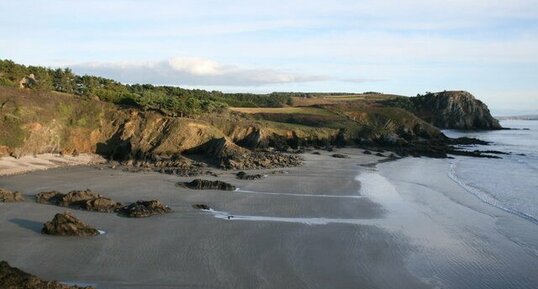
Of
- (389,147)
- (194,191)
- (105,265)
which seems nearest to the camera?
(105,265)

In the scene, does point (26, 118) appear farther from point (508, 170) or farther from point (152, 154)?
point (508, 170)

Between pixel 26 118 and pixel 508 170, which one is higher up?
pixel 26 118

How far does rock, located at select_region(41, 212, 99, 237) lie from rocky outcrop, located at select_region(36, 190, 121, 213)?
360cm

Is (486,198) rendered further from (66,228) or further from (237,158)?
(66,228)

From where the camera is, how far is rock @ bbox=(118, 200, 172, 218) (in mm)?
19672

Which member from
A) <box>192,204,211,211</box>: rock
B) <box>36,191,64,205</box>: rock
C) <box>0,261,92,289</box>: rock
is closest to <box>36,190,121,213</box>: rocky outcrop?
<box>36,191,64,205</box>: rock

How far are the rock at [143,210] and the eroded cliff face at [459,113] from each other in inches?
4171

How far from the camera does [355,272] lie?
45.7 ft

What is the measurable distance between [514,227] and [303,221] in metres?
8.18

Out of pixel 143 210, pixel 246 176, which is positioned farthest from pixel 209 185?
pixel 143 210

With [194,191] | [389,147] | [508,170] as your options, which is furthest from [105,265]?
[389,147]

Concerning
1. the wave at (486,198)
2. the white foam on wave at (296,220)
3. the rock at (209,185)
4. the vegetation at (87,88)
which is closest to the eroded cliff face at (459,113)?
the vegetation at (87,88)

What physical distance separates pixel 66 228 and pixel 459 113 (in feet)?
372

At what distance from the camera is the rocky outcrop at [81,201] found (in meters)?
20.5
